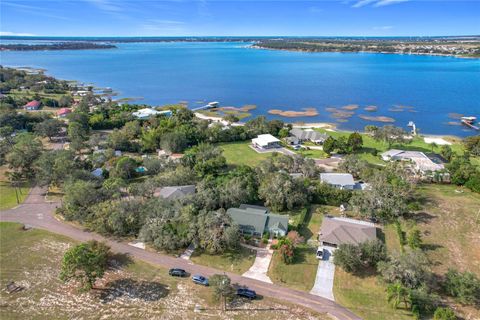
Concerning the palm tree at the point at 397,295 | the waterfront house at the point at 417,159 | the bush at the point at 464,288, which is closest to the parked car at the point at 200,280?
the palm tree at the point at 397,295

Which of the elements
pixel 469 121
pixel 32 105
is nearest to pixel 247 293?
pixel 469 121

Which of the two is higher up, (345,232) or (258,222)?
(258,222)

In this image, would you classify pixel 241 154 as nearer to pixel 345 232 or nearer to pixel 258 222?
pixel 258 222

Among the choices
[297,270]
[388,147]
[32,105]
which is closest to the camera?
[297,270]

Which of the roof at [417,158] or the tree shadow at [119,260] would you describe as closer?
the tree shadow at [119,260]

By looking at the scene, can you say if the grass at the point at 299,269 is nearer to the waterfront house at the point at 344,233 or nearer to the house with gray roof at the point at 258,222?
the waterfront house at the point at 344,233

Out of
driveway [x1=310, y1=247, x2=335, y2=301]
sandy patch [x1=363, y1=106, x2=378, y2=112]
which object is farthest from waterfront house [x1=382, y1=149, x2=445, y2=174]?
sandy patch [x1=363, y1=106, x2=378, y2=112]

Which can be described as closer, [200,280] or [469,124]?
[200,280]
